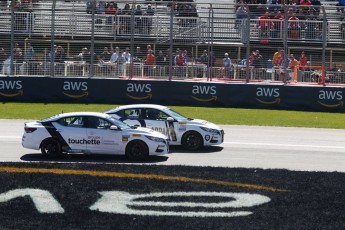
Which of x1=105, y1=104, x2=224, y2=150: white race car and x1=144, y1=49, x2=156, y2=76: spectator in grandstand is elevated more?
x1=144, y1=49, x2=156, y2=76: spectator in grandstand

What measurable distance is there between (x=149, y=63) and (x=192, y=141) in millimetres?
11509

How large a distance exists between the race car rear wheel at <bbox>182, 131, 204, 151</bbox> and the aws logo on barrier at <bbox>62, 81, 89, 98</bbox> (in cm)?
1178

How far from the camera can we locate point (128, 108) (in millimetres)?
24609

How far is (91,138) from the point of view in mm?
22500

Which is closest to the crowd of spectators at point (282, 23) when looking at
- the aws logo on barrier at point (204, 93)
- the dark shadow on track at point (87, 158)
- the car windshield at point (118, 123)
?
the aws logo on barrier at point (204, 93)

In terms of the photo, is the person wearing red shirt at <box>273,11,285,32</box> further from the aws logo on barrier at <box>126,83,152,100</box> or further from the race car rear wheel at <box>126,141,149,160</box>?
the race car rear wheel at <box>126,141,149,160</box>

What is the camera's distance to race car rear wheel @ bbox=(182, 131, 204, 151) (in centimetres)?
2455

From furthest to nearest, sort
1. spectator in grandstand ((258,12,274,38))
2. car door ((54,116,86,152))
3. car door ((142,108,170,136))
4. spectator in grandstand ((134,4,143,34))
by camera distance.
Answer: spectator in grandstand ((134,4,143,34)) → spectator in grandstand ((258,12,274,38)) → car door ((142,108,170,136)) → car door ((54,116,86,152))

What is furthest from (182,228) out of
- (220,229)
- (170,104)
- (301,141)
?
(170,104)

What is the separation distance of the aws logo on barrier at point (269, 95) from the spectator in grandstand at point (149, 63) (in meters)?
4.66

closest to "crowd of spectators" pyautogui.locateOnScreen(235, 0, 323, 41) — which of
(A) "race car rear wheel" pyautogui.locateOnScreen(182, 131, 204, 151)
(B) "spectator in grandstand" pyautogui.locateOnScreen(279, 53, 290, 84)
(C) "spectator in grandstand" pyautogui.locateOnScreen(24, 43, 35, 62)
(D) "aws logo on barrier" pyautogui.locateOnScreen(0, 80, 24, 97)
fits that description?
(B) "spectator in grandstand" pyautogui.locateOnScreen(279, 53, 290, 84)

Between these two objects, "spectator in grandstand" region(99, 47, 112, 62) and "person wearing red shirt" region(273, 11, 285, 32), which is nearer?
"person wearing red shirt" region(273, 11, 285, 32)

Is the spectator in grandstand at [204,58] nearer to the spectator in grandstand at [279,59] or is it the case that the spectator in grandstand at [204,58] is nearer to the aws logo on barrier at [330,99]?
the spectator in grandstand at [279,59]

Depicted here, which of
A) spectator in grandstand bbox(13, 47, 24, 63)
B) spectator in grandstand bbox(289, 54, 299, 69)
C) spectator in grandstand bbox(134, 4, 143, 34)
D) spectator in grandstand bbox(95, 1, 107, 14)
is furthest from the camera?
spectator in grandstand bbox(95, 1, 107, 14)
